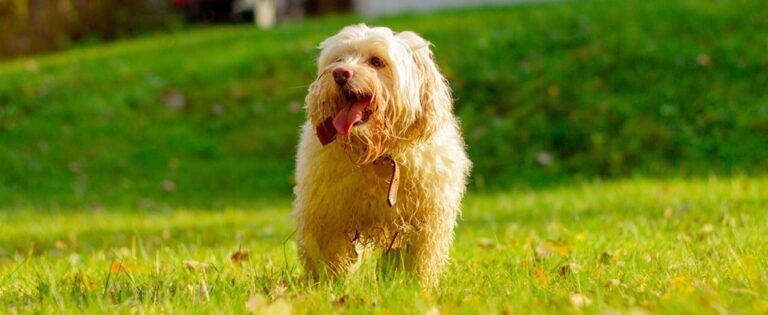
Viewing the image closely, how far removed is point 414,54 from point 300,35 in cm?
1411

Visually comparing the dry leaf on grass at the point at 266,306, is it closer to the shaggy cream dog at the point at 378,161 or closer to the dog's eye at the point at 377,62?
the shaggy cream dog at the point at 378,161

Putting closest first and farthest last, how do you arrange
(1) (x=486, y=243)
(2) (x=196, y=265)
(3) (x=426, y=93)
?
(3) (x=426, y=93) → (2) (x=196, y=265) → (1) (x=486, y=243)

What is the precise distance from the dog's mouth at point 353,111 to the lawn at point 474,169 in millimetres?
713

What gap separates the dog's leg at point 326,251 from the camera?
5.09 meters

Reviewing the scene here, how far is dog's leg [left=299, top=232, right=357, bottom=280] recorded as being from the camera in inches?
200

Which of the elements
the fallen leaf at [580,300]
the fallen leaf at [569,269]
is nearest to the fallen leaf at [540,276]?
the fallen leaf at [569,269]

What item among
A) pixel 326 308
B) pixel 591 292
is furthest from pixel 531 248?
pixel 326 308

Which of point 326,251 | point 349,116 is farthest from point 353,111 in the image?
point 326,251

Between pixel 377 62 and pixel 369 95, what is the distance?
166 mm

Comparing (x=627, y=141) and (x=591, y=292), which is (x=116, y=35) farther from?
(x=591, y=292)

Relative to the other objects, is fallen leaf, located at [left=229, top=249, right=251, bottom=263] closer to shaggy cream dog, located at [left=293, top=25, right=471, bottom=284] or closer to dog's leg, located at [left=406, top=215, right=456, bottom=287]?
shaggy cream dog, located at [left=293, top=25, right=471, bottom=284]

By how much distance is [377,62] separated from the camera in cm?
484

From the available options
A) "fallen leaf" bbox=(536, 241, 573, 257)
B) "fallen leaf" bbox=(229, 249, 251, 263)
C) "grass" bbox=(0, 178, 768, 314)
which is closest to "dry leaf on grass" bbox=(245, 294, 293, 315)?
"grass" bbox=(0, 178, 768, 314)

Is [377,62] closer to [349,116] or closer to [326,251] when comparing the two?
[349,116]
